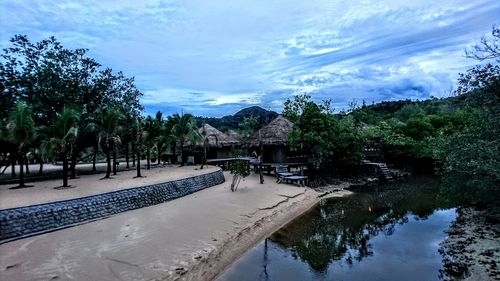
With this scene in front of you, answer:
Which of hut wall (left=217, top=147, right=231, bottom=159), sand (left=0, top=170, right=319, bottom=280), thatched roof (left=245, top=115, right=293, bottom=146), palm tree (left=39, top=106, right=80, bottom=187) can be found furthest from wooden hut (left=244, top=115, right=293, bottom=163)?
palm tree (left=39, top=106, right=80, bottom=187)

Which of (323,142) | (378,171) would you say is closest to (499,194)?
(323,142)

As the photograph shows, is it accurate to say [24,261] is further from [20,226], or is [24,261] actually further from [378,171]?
[378,171]

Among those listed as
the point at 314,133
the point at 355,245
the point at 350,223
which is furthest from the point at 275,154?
the point at 355,245

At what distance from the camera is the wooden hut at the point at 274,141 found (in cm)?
2417

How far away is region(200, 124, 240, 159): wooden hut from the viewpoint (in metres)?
28.7

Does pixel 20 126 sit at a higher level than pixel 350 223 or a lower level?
higher

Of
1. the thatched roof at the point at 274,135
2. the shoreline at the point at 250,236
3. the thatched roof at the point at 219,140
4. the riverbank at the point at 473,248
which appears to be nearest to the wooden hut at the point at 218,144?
the thatched roof at the point at 219,140

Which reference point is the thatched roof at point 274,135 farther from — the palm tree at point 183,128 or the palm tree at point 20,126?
the palm tree at point 20,126

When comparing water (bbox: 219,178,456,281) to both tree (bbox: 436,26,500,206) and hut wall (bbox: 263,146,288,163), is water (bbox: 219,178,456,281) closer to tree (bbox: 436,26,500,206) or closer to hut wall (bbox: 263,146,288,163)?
tree (bbox: 436,26,500,206)

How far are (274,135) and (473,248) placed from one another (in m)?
15.9

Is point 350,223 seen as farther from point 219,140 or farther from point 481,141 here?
point 219,140

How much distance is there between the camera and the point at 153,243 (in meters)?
9.45

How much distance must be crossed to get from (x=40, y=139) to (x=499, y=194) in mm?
20793

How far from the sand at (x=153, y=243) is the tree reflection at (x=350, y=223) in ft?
3.85
